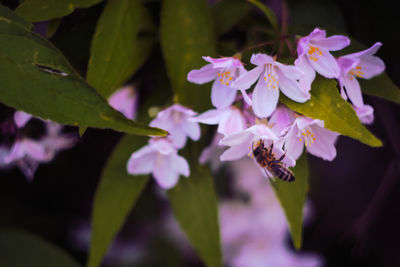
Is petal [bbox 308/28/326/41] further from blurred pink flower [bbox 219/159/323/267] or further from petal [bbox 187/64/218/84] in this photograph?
blurred pink flower [bbox 219/159/323/267]

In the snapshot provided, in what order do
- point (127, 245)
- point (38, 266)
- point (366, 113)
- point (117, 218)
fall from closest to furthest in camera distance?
point (366, 113) < point (117, 218) < point (38, 266) < point (127, 245)

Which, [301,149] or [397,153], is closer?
[301,149]

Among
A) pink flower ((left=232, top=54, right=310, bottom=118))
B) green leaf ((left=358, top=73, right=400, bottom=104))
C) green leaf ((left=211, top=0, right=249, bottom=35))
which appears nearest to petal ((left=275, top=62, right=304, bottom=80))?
pink flower ((left=232, top=54, right=310, bottom=118))

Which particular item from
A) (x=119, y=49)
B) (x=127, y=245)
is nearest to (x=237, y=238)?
(x=127, y=245)

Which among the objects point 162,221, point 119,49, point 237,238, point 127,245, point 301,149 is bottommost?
point 127,245

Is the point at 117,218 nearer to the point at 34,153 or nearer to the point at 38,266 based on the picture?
the point at 34,153

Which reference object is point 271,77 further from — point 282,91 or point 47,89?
point 47,89

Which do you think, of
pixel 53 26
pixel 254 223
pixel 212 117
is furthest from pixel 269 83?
pixel 254 223

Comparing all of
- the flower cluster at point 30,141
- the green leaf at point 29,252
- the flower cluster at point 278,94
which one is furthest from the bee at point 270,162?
the green leaf at point 29,252

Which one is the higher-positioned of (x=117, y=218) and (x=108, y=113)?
(x=108, y=113)
